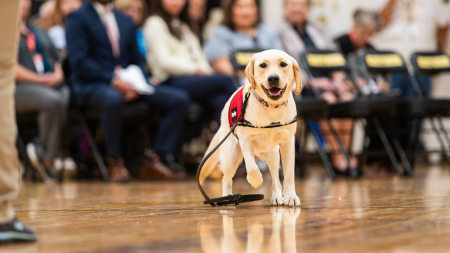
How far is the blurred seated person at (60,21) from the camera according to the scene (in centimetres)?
496

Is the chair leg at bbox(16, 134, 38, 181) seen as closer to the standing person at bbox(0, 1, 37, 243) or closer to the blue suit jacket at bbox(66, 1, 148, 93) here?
the blue suit jacket at bbox(66, 1, 148, 93)

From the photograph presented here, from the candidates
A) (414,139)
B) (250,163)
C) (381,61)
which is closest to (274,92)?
(250,163)

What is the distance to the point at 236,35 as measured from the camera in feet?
14.7

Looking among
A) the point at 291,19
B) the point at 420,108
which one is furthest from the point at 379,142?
the point at 291,19

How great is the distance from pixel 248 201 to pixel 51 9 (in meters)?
4.07

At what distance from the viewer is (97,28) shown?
4.14m

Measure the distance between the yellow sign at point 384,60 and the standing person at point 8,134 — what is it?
134 inches

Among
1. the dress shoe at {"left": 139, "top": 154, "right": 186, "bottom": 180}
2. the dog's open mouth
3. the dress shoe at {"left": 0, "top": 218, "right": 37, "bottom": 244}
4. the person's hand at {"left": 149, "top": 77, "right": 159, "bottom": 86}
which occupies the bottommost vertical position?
the dress shoe at {"left": 139, "top": 154, "right": 186, "bottom": 180}

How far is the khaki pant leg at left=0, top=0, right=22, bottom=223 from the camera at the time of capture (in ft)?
4.09

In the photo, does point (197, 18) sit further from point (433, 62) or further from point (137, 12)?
point (433, 62)

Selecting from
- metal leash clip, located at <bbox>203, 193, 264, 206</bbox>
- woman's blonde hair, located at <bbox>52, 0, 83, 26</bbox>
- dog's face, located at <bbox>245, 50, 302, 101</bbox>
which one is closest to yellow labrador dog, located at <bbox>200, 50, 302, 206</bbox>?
dog's face, located at <bbox>245, 50, 302, 101</bbox>

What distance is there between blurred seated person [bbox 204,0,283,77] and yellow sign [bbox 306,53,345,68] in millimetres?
416

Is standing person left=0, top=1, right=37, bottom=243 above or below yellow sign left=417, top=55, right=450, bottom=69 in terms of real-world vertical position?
below

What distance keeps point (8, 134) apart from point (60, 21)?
4169 mm
